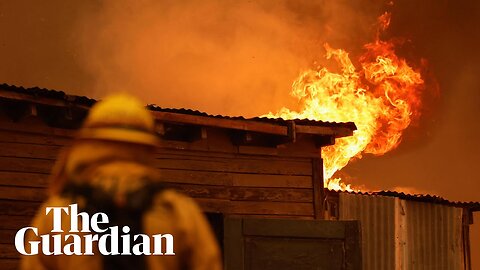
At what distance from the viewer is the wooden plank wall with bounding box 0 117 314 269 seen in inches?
364

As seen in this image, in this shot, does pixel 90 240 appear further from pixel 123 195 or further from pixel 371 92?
pixel 371 92

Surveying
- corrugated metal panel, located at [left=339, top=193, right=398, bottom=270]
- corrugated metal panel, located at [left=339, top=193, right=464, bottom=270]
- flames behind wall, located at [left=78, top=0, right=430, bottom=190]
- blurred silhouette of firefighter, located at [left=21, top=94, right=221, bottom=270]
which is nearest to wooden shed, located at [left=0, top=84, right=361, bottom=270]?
corrugated metal panel, located at [left=339, top=193, right=464, bottom=270]

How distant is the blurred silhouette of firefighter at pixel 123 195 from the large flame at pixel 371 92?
640 inches

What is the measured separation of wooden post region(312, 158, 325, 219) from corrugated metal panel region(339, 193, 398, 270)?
331 cm

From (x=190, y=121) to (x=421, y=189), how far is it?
17.2 metres

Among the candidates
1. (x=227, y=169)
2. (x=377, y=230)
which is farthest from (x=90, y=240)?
(x=377, y=230)

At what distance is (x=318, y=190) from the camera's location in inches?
436

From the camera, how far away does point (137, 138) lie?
3287mm

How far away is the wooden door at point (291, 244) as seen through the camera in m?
9.55

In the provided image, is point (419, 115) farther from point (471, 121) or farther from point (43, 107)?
point (43, 107)

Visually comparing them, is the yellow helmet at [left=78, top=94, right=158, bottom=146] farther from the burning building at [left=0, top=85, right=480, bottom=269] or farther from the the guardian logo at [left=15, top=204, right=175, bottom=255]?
the burning building at [left=0, top=85, right=480, bottom=269]

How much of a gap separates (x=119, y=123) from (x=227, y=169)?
24.3 ft

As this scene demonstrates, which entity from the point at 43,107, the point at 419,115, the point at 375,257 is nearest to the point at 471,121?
the point at 419,115

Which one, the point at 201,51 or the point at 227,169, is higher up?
the point at 201,51
